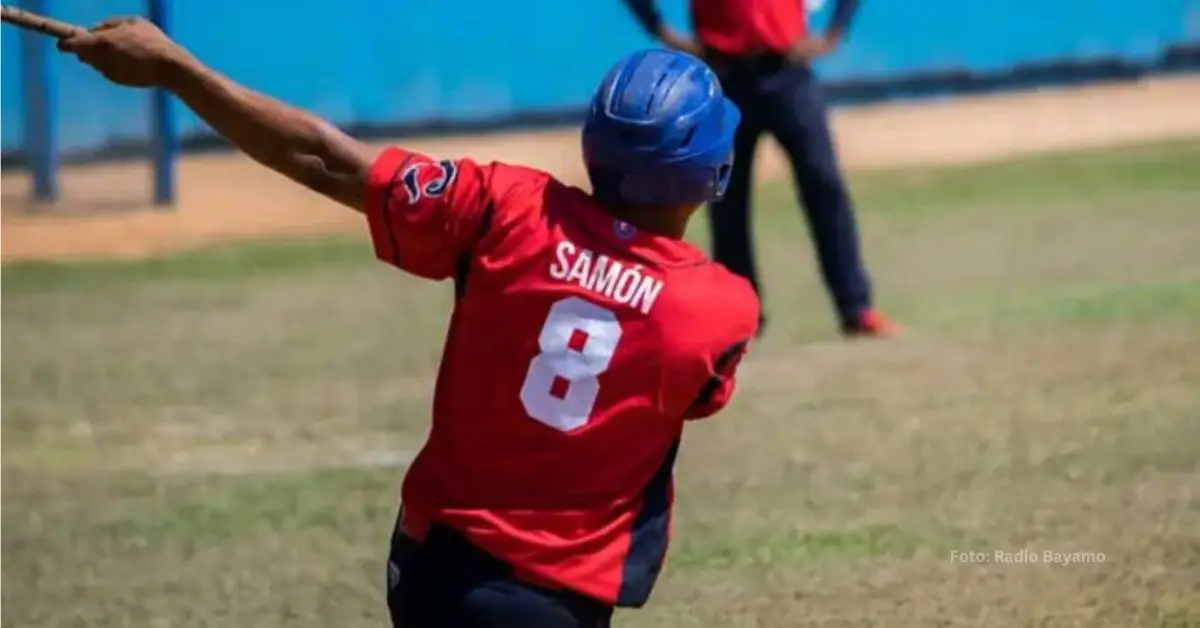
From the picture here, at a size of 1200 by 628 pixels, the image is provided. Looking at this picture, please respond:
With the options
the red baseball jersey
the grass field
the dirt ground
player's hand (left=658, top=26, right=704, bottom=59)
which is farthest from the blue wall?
the red baseball jersey

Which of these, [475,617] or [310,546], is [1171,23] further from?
[475,617]

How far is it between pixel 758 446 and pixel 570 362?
3998 millimetres

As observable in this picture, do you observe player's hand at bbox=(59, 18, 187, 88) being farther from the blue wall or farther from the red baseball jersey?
the blue wall

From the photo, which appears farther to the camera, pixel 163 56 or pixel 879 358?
pixel 879 358

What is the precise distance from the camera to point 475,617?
3697 millimetres

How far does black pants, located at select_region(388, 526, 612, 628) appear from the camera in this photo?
3.70 meters

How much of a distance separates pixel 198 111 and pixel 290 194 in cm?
1281

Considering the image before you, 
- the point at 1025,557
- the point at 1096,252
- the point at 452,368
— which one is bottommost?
the point at 1096,252

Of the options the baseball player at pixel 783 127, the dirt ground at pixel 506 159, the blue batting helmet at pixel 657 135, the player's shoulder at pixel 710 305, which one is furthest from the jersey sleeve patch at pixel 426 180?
the dirt ground at pixel 506 159

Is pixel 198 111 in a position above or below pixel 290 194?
above

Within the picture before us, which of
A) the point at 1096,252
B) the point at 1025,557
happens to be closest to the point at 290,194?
the point at 1096,252

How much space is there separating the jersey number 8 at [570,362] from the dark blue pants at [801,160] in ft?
18.7

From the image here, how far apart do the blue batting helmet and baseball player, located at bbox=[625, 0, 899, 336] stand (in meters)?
5.53

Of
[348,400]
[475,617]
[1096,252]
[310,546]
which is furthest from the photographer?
[1096,252]
